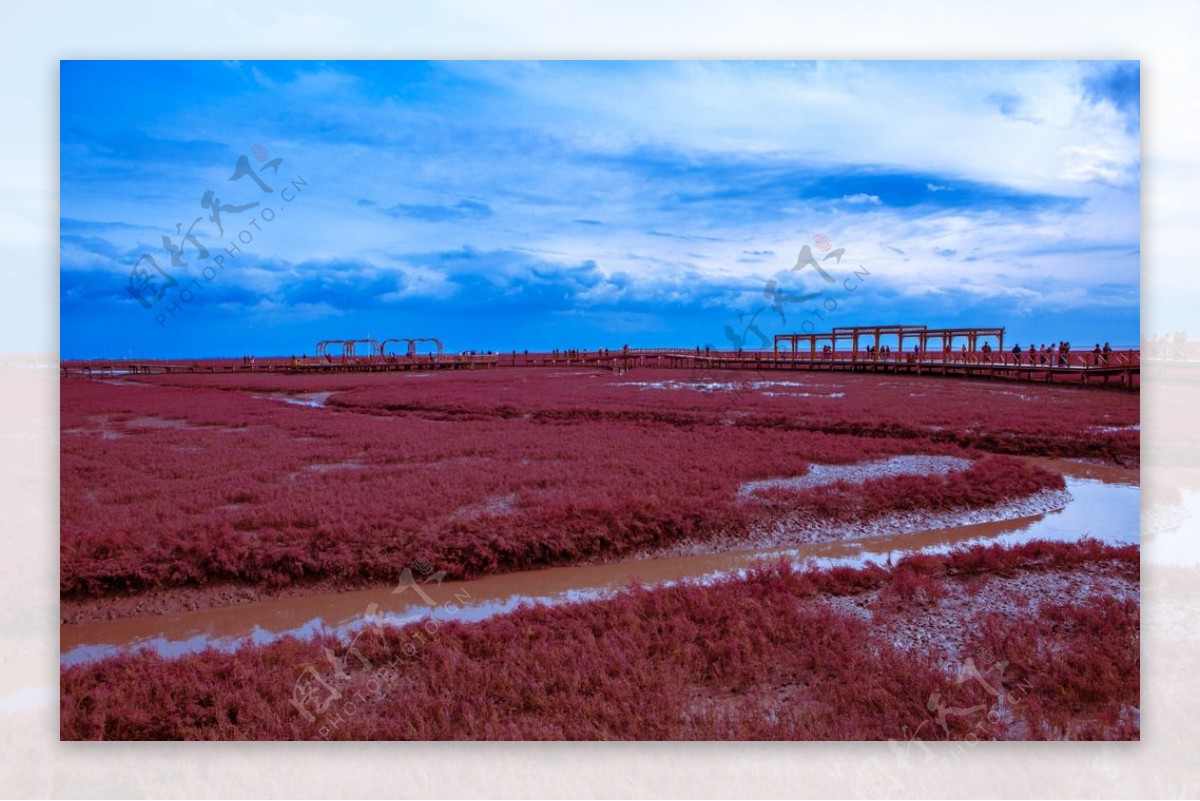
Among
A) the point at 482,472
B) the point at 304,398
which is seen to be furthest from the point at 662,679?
the point at 304,398

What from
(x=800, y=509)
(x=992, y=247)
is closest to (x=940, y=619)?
(x=800, y=509)

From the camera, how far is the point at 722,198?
21.7 ft

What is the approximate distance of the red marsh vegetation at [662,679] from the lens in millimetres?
4520

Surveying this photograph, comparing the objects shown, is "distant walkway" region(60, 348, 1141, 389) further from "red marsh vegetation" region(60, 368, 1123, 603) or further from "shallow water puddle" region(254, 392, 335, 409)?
"shallow water puddle" region(254, 392, 335, 409)

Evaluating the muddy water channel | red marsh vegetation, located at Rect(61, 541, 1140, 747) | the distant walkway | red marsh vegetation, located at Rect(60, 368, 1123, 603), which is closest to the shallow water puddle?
the distant walkway

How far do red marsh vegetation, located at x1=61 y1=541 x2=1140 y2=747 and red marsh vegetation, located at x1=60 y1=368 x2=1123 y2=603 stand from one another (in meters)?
1.64

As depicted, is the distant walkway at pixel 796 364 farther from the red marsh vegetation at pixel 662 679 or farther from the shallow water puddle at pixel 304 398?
the red marsh vegetation at pixel 662 679

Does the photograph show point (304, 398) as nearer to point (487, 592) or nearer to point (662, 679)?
point (487, 592)

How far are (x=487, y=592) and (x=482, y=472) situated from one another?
3536 mm

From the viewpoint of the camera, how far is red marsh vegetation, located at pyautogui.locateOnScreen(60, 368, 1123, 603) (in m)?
6.73

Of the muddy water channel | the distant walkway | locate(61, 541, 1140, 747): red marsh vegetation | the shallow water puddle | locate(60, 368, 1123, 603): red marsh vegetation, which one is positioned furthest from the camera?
the shallow water puddle

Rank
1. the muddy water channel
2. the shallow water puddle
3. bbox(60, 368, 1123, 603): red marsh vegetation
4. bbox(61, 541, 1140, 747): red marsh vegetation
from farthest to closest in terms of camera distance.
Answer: the shallow water puddle
bbox(60, 368, 1123, 603): red marsh vegetation
the muddy water channel
bbox(61, 541, 1140, 747): red marsh vegetation

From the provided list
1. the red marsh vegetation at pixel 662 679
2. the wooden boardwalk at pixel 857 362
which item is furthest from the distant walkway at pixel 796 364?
the red marsh vegetation at pixel 662 679

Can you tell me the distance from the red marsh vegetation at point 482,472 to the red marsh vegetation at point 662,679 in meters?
1.64
